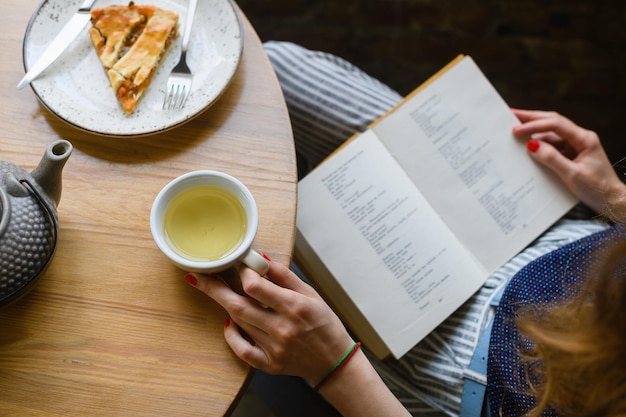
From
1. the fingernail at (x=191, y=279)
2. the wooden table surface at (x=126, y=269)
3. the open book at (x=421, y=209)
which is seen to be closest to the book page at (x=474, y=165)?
the open book at (x=421, y=209)

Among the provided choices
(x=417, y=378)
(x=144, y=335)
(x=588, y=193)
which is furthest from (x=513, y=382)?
(x=144, y=335)

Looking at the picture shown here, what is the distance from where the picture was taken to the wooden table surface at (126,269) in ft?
2.00

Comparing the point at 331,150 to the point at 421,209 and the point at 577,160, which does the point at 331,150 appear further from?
the point at 577,160

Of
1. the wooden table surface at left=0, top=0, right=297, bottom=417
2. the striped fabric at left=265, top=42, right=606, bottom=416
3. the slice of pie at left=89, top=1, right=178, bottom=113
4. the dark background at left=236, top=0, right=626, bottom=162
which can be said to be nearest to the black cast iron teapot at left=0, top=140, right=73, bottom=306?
the wooden table surface at left=0, top=0, right=297, bottom=417

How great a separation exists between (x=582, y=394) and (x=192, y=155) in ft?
1.74

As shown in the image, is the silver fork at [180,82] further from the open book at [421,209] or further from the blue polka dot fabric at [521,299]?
the blue polka dot fabric at [521,299]

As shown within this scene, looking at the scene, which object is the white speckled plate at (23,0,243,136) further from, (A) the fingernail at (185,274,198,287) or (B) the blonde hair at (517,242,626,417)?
(B) the blonde hair at (517,242,626,417)

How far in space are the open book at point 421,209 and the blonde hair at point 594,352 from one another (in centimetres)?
23

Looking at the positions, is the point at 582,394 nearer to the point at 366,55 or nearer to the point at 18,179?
the point at 18,179

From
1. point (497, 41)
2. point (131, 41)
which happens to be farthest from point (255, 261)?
point (497, 41)

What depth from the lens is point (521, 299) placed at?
80 centimetres

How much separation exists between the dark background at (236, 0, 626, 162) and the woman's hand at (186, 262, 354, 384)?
0.99 meters

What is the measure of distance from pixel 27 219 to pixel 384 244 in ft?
1.65

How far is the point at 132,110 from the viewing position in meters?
0.70
